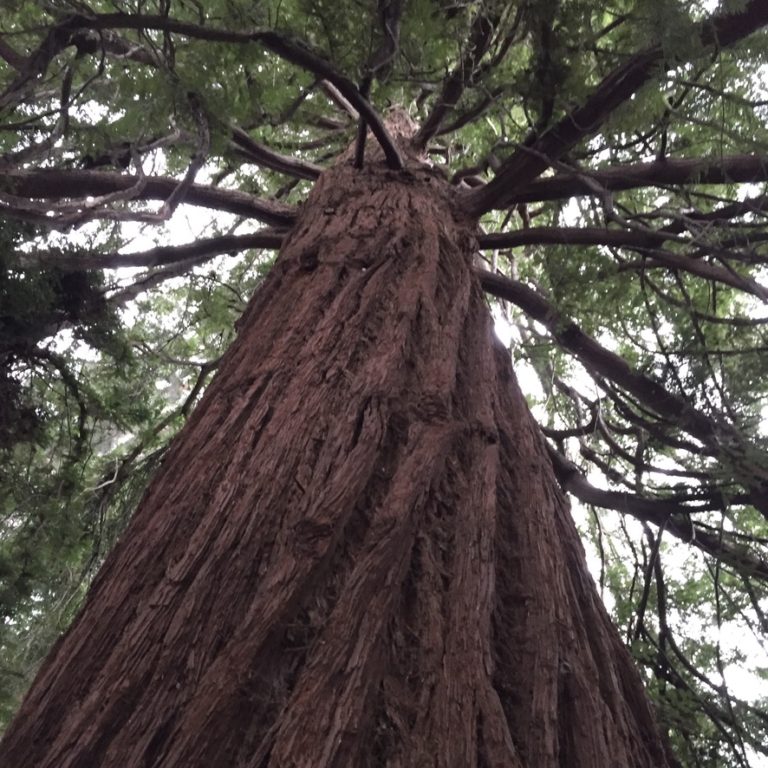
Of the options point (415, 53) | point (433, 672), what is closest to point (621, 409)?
point (415, 53)

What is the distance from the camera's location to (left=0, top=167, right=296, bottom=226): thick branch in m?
2.95

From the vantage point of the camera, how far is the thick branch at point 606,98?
2135 millimetres

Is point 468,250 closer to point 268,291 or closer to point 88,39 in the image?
point 268,291

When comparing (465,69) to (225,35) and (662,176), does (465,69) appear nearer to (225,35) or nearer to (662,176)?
(662,176)

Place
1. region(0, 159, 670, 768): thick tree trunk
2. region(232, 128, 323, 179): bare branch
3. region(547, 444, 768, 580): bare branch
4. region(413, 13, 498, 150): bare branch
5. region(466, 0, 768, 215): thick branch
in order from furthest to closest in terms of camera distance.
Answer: region(232, 128, 323, 179): bare branch
region(413, 13, 498, 150): bare branch
region(547, 444, 768, 580): bare branch
region(466, 0, 768, 215): thick branch
region(0, 159, 670, 768): thick tree trunk

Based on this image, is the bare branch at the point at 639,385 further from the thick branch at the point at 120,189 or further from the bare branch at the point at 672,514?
the thick branch at the point at 120,189

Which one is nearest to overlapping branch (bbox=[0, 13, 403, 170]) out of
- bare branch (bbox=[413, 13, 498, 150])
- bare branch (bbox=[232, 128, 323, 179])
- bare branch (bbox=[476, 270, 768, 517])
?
bare branch (bbox=[413, 13, 498, 150])

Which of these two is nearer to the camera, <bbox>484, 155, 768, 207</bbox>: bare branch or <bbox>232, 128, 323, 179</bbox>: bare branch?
<bbox>484, 155, 768, 207</bbox>: bare branch

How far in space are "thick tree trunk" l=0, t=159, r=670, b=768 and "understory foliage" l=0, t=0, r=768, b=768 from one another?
3.32ft

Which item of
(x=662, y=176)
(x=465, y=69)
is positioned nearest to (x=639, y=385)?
(x=662, y=176)

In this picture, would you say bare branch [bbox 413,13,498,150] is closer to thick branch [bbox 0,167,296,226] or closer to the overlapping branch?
the overlapping branch

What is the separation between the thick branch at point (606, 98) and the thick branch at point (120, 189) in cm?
116

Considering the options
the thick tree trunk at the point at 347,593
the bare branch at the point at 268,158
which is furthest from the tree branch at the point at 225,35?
the bare branch at the point at 268,158

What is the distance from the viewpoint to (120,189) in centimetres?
320
